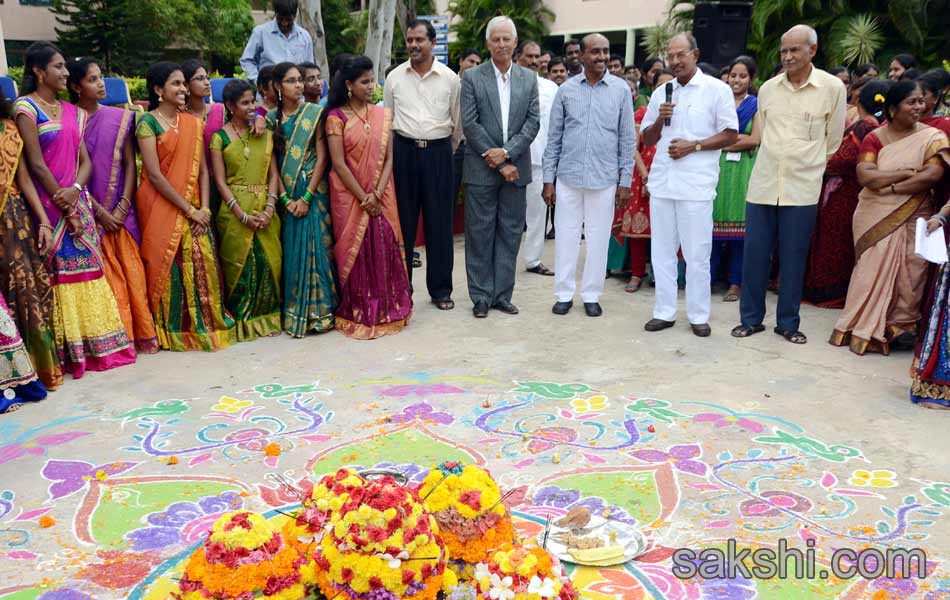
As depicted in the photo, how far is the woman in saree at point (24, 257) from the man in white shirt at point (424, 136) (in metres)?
2.26

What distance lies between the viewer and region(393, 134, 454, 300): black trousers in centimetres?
567

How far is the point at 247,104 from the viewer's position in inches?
198

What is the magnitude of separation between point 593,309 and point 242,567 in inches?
159

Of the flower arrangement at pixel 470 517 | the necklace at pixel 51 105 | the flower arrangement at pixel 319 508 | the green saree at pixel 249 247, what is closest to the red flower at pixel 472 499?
the flower arrangement at pixel 470 517

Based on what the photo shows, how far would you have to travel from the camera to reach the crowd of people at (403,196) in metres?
4.43

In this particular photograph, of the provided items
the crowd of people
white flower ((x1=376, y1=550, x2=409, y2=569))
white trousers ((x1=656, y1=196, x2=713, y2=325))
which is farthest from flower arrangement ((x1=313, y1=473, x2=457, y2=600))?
white trousers ((x1=656, y1=196, x2=713, y2=325))

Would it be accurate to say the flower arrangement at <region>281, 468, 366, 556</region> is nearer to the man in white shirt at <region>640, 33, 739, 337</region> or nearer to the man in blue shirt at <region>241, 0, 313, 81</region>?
the man in white shirt at <region>640, 33, 739, 337</region>

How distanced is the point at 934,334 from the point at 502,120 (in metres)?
2.91

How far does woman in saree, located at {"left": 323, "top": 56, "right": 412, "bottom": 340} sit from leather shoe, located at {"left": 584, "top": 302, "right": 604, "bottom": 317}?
1307mm

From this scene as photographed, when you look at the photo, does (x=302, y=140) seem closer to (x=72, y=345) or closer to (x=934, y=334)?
(x=72, y=345)

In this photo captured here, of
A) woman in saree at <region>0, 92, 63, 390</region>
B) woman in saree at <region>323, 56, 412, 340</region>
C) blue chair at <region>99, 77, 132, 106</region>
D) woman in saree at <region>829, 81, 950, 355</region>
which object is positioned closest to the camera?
woman in saree at <region>0, 92, 63, 390</region>

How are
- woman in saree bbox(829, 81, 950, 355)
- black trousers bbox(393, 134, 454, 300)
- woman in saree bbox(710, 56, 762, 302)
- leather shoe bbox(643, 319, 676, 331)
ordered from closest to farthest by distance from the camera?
woman in saree bbox(829, 81, 950, 355) → leather shoe bbox(643, 319, 676, 331) → black trousers bbox(393, 134, 454, 300) → woman in saree bbox(710, 56, 762, 302)

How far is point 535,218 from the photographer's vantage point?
7023mm

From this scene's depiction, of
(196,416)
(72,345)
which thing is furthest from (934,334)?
(72,345)
